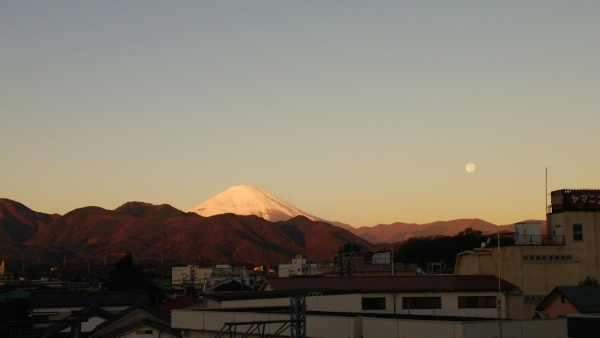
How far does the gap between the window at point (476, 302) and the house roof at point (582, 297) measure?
8.90 m

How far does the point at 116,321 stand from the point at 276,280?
45.2 ft

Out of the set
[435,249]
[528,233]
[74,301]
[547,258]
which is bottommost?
[74,301]

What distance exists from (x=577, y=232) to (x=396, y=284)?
54.8 feet

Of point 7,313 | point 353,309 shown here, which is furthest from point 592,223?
point 7,313

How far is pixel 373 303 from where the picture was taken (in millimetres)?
55625

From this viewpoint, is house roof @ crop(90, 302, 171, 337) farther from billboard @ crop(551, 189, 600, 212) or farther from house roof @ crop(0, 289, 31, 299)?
house roof @ crop(0, 289, 31, 299)

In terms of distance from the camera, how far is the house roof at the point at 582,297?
46112 millimetres

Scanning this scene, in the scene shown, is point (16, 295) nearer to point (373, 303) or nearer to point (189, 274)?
point (373, 303)

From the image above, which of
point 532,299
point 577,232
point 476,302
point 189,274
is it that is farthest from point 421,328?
point 189,274

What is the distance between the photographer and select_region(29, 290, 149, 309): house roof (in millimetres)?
68125

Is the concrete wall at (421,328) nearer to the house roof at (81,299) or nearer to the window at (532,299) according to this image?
the window at (532,299)

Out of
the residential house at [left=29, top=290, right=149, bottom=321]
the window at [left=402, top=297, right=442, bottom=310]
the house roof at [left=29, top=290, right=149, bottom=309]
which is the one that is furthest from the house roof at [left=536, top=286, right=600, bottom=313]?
the house roof at [left=29, top=290, right=149, bottom=309]

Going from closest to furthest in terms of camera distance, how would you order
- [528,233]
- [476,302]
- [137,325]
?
[137,325] < [476,302] < [528,233]

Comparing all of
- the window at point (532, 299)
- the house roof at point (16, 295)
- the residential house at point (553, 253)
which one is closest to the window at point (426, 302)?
the residential house at point (553, 253)
